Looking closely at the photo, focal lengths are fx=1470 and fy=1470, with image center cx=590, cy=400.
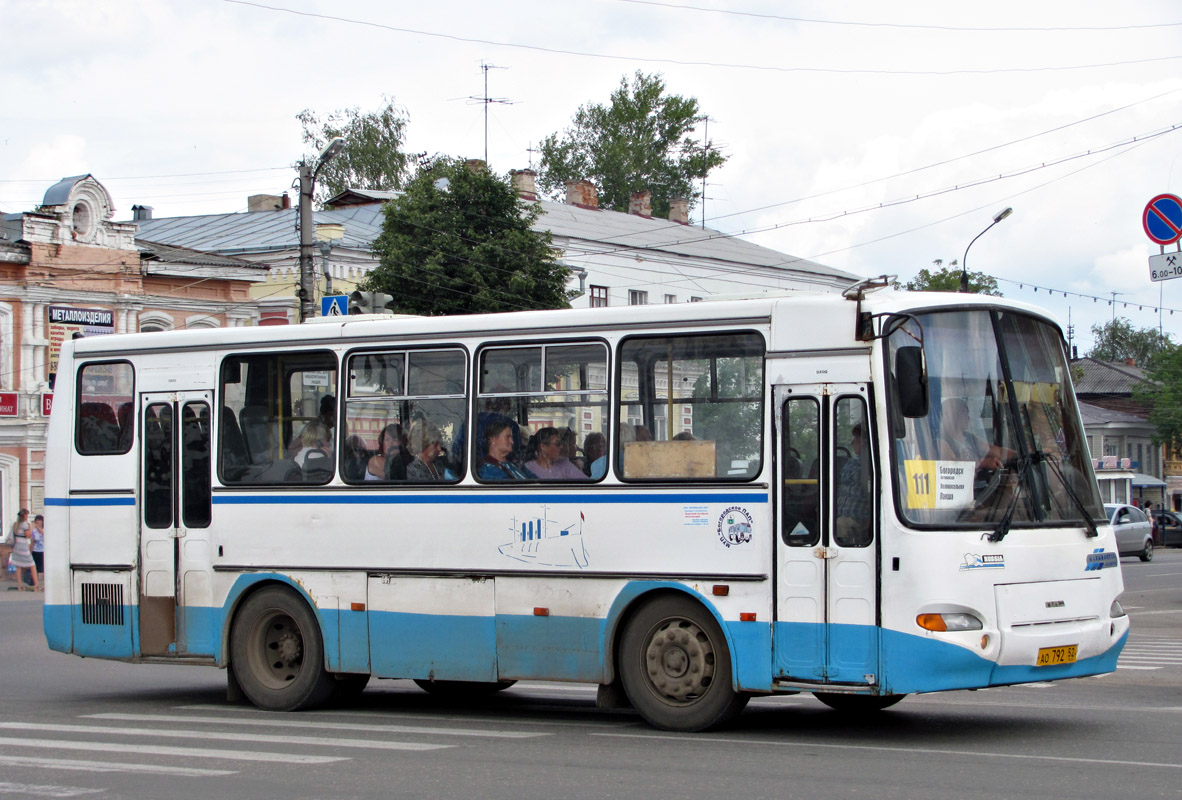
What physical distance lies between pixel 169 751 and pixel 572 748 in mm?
2672

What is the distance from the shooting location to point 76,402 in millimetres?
13141

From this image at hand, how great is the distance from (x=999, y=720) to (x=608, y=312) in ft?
13.7

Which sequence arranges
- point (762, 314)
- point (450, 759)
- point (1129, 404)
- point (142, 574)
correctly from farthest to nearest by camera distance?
point (1129, 404) < point (142, 574) < point (762, 314) < point (450, 759)

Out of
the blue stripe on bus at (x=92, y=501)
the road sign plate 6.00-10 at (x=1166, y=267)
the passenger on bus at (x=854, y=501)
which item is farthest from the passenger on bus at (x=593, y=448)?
the road sign plate 6.00-10 at (x=1166, y=267)

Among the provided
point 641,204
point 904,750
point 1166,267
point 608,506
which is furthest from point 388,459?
point 641,204

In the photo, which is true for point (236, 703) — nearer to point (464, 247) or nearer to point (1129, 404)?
point (464, 247)

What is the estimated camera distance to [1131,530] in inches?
1710

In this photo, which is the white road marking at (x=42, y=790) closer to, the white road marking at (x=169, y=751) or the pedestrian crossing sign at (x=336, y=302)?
the white road marking at (x=169, y=751)

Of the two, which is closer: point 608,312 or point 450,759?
point 450,759

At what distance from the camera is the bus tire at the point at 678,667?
997 cm

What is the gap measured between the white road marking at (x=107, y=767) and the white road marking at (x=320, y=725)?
1843mm

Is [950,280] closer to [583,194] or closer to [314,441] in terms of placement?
[583,194]

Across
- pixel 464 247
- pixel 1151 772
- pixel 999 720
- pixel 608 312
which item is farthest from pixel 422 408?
pixel 464 247

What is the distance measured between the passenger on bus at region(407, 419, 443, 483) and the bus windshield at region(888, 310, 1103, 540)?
11.9ft
